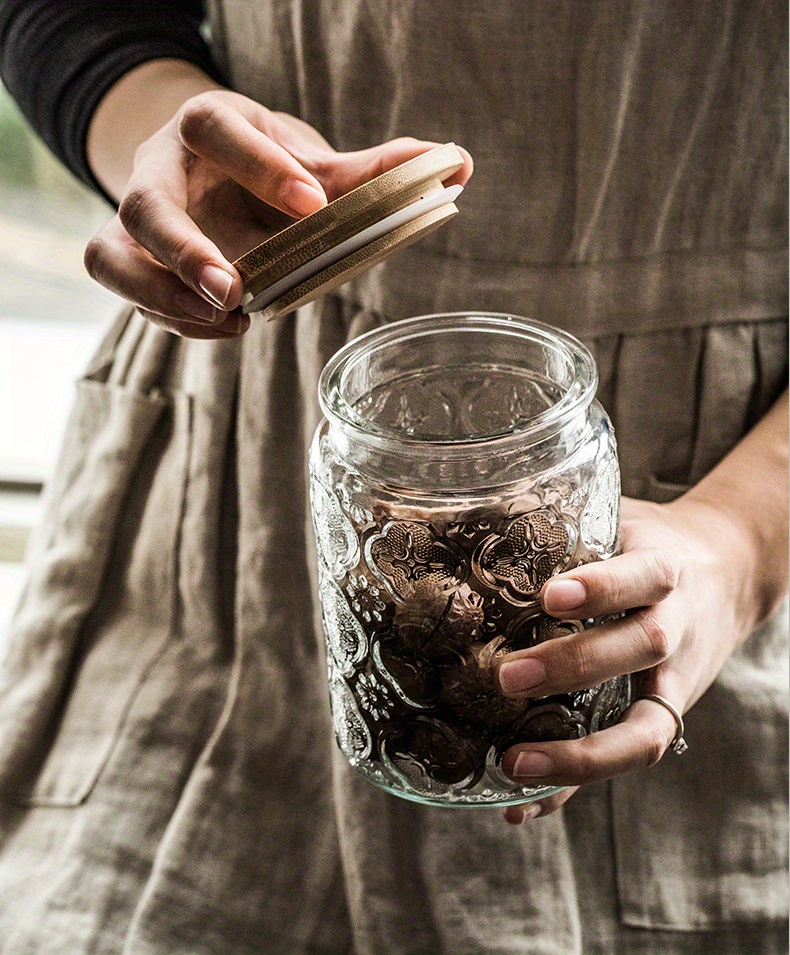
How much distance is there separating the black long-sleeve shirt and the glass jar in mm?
347

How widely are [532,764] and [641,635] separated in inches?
3.2

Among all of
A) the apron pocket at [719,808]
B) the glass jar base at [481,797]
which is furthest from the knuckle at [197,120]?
the apron pocket at [719,808]

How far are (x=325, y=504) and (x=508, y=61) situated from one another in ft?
1.04

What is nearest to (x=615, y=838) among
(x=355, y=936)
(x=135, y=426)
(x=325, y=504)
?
(x=355, y=936)

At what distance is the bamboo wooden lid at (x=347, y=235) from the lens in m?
0.39

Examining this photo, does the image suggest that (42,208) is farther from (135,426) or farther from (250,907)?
(250,907)

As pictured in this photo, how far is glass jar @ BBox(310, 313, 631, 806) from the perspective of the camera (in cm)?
44

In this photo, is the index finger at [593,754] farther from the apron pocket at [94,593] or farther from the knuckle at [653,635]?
the apron pocket at [94,593]

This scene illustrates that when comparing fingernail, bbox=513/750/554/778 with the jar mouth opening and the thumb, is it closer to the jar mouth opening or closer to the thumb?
the jar mouth opening

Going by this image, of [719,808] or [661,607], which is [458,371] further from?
[719,808]

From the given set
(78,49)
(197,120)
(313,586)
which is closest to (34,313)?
(78,49)

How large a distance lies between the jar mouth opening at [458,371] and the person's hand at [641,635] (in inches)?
3.7

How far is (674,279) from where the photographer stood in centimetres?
65

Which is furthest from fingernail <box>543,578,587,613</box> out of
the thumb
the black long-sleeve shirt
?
the black long-sleeve shirt
